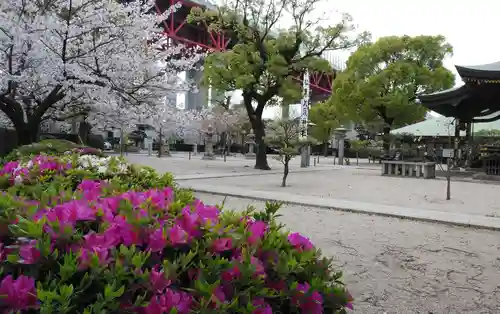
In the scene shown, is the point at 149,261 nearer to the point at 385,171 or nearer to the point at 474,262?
the point at 474,262

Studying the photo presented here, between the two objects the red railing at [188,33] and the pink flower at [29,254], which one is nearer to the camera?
the pink flower at [29,254]

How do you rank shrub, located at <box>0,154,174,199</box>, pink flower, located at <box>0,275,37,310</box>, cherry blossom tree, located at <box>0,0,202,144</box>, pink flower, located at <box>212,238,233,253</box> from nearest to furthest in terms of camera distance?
pink flower, located at <box>0,275,37,310</box> → pink flower, located at <box>212,238,233,253</box> → shrub, located at <box>0,154,174,199</box> → cherry blossom tree, located at <box>0,0,202,144</box>

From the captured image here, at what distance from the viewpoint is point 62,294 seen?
4.53 feet

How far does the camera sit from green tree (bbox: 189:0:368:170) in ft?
71.3

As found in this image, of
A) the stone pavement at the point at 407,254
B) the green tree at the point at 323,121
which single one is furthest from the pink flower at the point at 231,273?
the green tree at the point at 323,121

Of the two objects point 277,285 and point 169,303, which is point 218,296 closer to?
point 169,303

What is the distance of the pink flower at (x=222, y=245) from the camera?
180cm

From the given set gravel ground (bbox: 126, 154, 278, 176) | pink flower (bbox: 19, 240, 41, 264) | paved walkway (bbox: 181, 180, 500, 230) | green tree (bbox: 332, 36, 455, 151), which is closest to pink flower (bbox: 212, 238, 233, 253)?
pink flower (bbox: 19, 240, 41, 264)


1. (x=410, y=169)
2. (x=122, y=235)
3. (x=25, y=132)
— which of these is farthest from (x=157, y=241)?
(x=410, y=169)

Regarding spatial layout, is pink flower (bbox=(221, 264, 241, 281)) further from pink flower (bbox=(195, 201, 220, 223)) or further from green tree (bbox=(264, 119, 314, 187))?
green tree (bbox=(264, 119, 314, 187))

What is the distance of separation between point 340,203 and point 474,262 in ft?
15.3

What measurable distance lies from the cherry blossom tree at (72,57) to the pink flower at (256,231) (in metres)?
9.49

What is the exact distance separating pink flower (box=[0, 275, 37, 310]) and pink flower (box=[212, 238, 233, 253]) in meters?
0.70

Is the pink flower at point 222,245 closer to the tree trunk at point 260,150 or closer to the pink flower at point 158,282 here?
the pink flower at point 158,282
